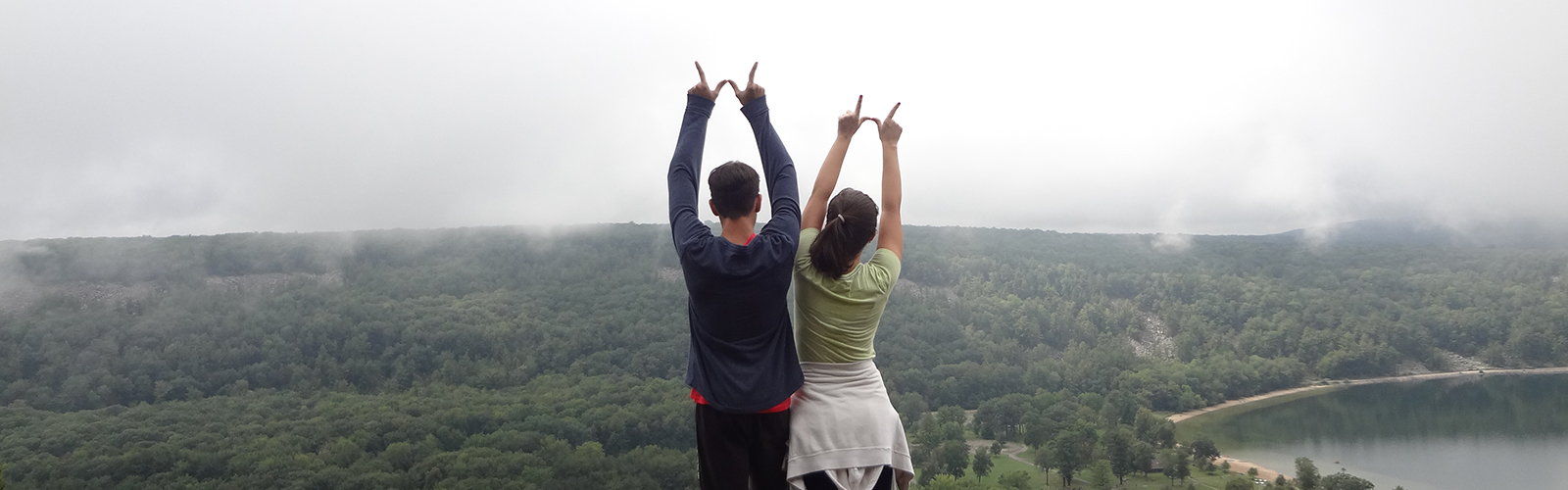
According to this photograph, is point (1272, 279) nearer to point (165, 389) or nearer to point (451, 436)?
point (451, 436)

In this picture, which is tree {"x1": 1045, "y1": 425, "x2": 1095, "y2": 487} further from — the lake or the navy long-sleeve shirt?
the navy long-sleeve shirt

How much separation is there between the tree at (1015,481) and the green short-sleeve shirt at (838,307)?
36.4 metres

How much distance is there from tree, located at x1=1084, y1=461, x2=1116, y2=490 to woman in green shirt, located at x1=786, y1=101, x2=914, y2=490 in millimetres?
40350

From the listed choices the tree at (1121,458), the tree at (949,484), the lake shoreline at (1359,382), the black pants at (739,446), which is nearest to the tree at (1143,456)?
the tree at (1121,458)

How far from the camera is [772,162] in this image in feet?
8.45

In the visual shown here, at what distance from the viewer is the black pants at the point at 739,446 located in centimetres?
228

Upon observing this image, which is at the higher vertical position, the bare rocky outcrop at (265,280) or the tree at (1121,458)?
the bare rocky outcrop at (265,280)

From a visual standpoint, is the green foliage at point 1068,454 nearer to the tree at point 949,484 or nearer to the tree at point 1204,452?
the tree at point 1204,452

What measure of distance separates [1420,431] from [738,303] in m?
69.5

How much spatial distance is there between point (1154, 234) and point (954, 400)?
70.3 metres

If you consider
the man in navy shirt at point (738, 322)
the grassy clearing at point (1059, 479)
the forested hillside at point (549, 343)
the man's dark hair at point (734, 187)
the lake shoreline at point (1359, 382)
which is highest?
the man's dark hair at point (734, 187)

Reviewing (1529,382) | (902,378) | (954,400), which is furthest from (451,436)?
(1529,382)

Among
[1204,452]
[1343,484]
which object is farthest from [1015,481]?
[1343,484]

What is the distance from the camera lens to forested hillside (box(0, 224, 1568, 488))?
127 ft
